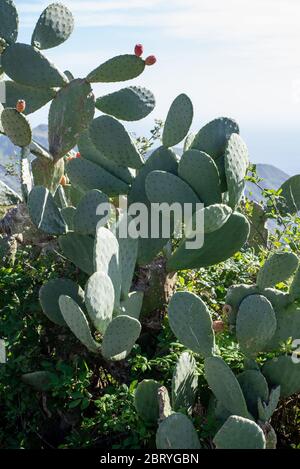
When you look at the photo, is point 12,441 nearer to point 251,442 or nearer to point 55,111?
point 251,442

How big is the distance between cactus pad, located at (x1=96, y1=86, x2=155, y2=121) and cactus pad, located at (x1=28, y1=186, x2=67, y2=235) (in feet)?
3.14

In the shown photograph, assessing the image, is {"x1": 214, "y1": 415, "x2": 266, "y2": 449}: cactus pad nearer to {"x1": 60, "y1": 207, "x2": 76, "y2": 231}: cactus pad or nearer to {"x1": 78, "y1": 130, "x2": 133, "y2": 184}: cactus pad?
{"x1": 60, "y1": 207, "x2": 76, "y2": 231}: cactus pad

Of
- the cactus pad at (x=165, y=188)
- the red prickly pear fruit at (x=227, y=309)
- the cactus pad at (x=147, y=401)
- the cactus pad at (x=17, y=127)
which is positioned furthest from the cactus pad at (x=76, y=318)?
the cactus pad at (x=17, y=127)

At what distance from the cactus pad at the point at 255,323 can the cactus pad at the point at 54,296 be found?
0.87 metres

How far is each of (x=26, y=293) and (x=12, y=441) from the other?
73 cm

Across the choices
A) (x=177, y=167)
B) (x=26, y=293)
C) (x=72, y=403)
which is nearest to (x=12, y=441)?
(x=72, y=403)

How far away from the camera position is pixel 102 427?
3094 mm

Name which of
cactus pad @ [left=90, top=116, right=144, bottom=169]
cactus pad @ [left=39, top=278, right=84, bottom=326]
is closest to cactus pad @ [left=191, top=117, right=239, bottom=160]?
cactus pad @ [left=90, top=116, right=144, bottom=169]

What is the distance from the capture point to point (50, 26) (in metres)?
4.53

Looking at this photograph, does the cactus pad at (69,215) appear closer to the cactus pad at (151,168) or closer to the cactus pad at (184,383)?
the cactus pad at (151,168)

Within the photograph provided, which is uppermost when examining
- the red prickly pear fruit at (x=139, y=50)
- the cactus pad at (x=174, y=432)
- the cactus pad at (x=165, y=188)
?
the red prickly pear fruit at (x=139, y=50)

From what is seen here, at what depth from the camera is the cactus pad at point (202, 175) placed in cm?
334

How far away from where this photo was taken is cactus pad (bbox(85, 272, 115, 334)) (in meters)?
2.91
